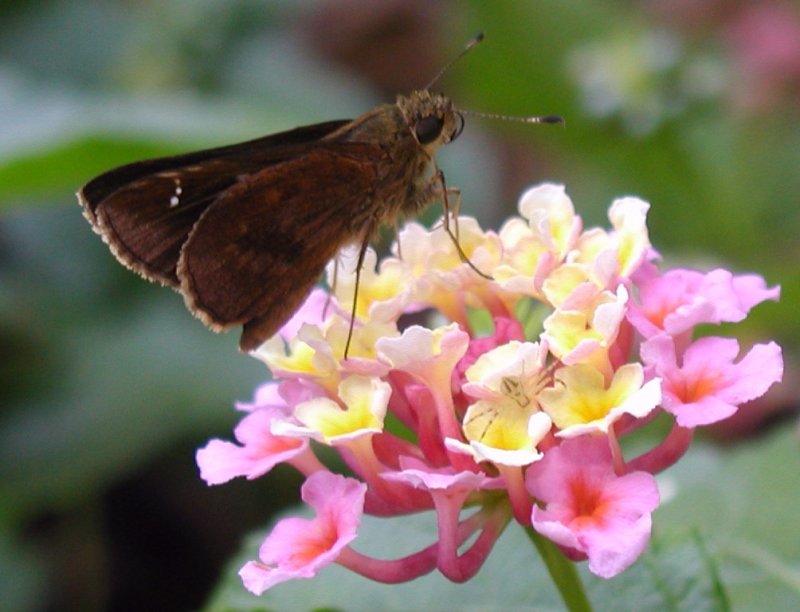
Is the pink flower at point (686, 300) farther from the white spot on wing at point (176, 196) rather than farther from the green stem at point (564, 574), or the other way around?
the white spot on wing at point (176, 196)

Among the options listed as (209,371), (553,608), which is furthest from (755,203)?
(553,608)

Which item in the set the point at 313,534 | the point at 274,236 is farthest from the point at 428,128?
the point at 313,534

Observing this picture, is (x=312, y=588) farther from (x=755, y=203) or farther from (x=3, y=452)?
(x=755, y=203)

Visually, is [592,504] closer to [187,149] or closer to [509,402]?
[509,402]

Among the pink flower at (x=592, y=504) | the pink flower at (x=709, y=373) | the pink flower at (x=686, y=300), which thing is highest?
the pink flower at (x=686, y=300)

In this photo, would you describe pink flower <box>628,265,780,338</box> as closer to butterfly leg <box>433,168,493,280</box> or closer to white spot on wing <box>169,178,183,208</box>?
butterfly leg <box>433,168,493,280</box>

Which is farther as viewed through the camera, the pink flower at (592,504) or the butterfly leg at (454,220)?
the butterfly leg at (454,220)

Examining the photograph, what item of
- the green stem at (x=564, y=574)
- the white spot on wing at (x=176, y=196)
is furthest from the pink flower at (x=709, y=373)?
the white spot on wing at (x=176, y=196)

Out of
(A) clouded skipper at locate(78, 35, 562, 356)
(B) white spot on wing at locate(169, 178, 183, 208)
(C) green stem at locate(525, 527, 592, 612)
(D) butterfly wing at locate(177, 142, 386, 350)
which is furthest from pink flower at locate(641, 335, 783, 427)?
(B) white spot on wing at locate(169, 178, 183, 208)

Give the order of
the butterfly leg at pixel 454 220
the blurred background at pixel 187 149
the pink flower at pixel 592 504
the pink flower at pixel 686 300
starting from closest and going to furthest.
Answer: the pink flower at pixel 592 504, the pink flower at pixel 686 300, the butterfly leg at pixel 454 220, the blurred background at pixel 187 149
